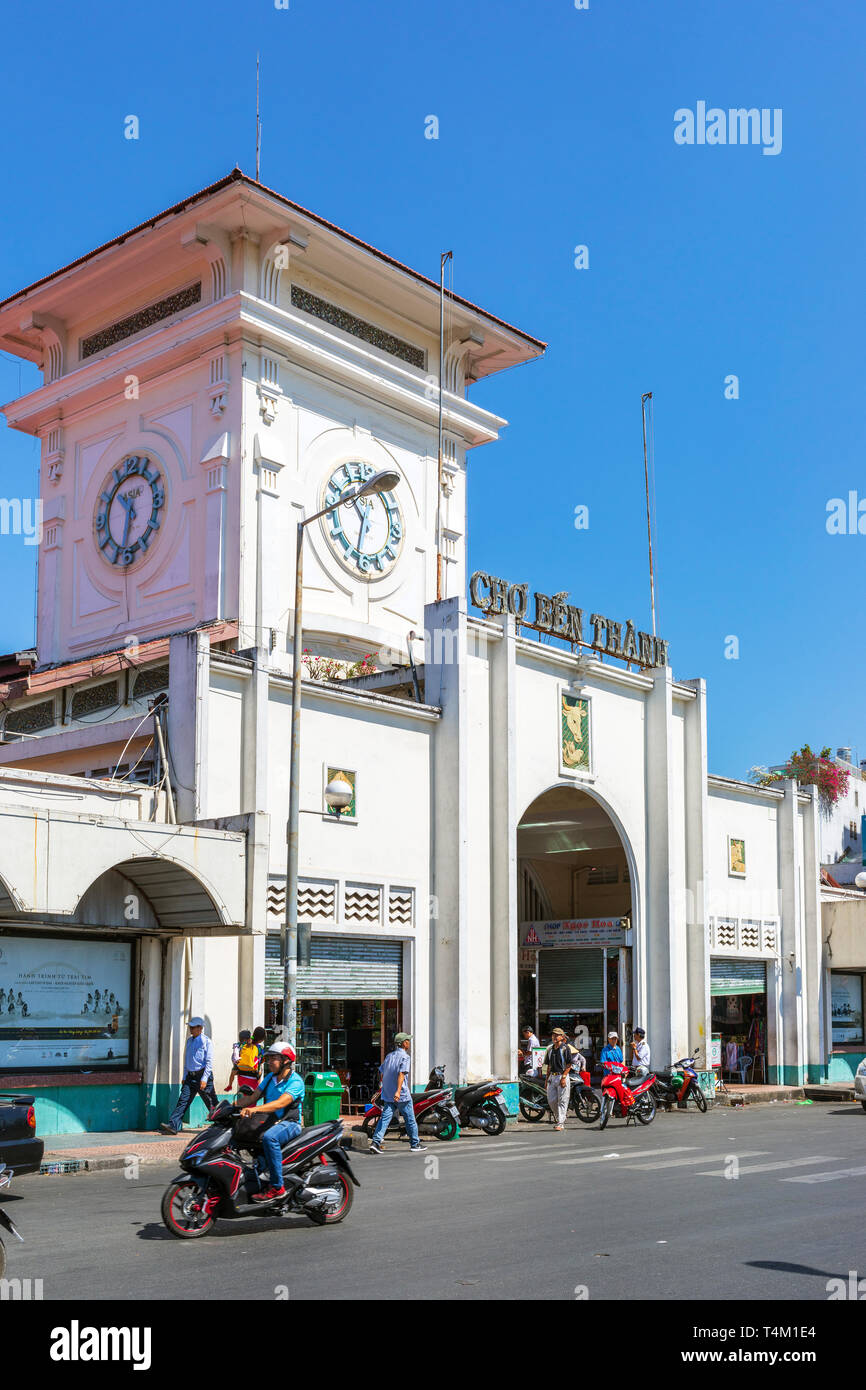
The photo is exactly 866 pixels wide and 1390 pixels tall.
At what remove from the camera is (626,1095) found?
24.1 metres

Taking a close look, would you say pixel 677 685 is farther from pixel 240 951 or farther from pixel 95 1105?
pixel 95 1105

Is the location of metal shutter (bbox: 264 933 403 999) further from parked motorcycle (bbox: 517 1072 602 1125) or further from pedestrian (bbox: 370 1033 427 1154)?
pedestrian (bbox: 370 1033 427 1154)

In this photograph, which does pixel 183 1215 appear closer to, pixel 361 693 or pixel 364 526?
pixel 361 693

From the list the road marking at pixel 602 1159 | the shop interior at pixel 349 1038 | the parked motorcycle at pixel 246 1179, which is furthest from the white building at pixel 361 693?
the parked motorcycle at pixel 246 1179

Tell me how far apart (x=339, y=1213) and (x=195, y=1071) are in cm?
788

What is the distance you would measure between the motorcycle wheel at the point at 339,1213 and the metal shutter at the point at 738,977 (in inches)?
862

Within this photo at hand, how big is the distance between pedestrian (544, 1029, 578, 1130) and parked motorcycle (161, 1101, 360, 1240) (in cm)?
1160

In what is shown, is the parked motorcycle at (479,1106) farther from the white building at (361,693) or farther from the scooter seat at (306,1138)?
the scooter seat at (306,1138)

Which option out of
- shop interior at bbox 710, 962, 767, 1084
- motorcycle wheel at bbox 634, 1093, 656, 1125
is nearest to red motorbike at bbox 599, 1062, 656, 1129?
motorcycle wheel at bbox 634, 1093, 656, 1125

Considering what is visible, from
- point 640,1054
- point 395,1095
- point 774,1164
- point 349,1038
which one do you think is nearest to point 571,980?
point 640,1054

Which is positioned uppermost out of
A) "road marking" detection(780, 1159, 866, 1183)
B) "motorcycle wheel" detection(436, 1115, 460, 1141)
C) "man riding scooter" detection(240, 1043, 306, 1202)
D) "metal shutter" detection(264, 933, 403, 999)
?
"metal shutter" detection(264, 933, 403, 999)

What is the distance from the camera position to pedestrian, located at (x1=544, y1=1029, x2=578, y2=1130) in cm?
2405

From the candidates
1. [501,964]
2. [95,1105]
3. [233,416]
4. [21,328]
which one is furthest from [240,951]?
[21,328]

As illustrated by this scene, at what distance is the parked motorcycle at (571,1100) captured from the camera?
2441 centimetres
